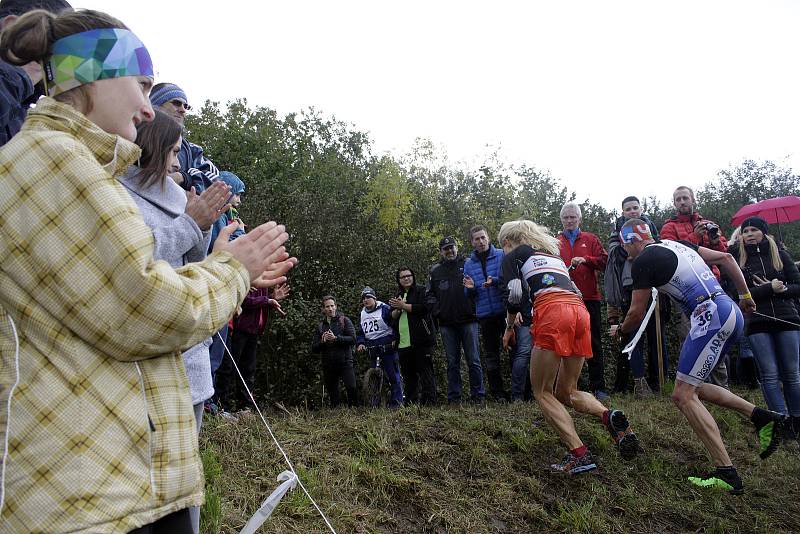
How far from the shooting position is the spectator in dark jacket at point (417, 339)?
9.50 meters

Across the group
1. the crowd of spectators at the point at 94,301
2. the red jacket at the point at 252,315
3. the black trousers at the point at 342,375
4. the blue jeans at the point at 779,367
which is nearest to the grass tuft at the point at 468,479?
the blue jeans at the point at 779,367

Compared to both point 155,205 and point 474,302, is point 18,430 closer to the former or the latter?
point 155,205

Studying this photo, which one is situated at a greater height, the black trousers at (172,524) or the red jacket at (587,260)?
the black trousers at (172,524)

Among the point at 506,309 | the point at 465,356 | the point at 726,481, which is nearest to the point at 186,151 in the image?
the point at 506,309

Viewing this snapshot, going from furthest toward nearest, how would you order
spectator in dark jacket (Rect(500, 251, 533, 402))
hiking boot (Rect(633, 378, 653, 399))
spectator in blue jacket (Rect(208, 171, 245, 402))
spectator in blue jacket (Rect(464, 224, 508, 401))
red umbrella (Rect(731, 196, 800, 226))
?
red umbrella (Rect(731, 196, 800, 226)), hiking boot (Rect(633, 378, 653, 399)), spectator in blue jacket (Rect(464, 224, 508, 401)), spectator in dark jacket (Rect(500, 251, 533, 402)), spectator in blue jacket (Rect(208, 171, 245, 402))

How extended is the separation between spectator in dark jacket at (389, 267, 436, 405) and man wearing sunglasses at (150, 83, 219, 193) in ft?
18.2

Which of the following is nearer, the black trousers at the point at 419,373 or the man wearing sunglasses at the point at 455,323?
the man wearing sunglasses at the point at 455,323

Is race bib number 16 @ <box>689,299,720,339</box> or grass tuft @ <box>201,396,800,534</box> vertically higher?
race bib number 16 @ <box>689,299,720,339</box>

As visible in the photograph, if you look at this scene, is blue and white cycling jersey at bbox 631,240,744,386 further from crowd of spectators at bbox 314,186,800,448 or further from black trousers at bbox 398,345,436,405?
black trousers at bbox 398,345,436,405

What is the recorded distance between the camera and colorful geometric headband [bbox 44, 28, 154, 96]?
1.72 meters

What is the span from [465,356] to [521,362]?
2.77 ft

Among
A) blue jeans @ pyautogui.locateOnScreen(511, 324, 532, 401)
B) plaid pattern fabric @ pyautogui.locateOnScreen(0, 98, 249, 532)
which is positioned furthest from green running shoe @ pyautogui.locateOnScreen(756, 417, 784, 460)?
plaid pattern fabric @ pyautogui.locateOnScreen(0, 98, 249, 532)

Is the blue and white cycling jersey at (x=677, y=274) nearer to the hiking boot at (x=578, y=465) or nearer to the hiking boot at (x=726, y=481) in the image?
the hiking boot at (x=726, y=481)

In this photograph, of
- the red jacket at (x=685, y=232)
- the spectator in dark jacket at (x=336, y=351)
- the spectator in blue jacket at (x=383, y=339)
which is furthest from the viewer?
the spectator in blue jacket at (x=383, y=339)
